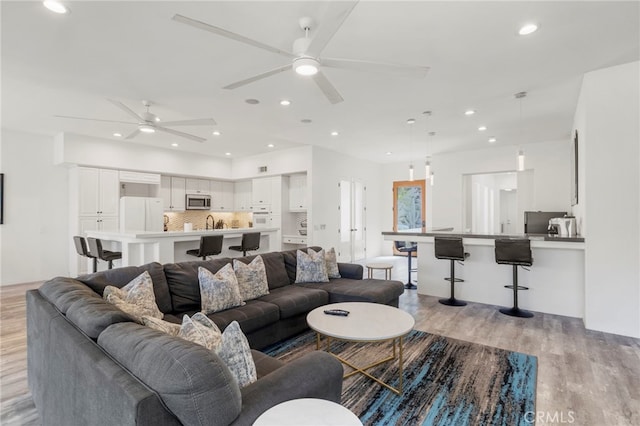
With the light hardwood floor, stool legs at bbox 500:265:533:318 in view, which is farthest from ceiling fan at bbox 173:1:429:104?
stool legs at bbox 500:265:533:318

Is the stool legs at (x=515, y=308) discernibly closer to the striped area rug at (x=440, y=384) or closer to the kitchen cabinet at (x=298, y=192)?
the striped area rug at (x=440, y=384)

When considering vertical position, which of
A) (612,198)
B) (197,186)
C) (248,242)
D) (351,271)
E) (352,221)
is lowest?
(351,271)

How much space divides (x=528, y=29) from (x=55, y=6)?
12.4ft

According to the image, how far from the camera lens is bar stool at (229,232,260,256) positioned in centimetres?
539

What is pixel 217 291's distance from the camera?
2904 millimetres

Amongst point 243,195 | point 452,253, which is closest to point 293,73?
point 452,253

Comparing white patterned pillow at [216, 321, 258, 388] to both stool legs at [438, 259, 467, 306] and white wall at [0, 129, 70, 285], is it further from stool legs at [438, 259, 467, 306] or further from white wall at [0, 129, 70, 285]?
white wall at [0, 129, 70, 285]

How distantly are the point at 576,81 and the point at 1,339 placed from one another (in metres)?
7.17

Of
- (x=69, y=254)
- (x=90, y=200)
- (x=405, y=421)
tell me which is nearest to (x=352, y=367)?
(x=405, y=421)

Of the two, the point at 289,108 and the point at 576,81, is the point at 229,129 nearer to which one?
the point at 289,108

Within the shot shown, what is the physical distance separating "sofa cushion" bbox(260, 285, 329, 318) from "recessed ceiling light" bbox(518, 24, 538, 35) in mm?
3150

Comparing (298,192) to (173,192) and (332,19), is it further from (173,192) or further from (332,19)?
(332,19)

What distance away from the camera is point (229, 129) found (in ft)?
19.1

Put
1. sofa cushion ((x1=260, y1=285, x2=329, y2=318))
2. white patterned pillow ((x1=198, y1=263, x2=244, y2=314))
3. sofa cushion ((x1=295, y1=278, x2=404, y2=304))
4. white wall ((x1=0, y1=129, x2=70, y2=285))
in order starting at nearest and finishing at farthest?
1. white patterned pillow ((x1=198, y1=263, x2=244, y2=314))
2. sofa cushion ((x1=260, y1=285, x2=329, y2=318))
3. sofa cushion ((x1=295, y1=278, x2=404, y2=304))
4. white wall ((x1=0, y1=129, x2=70, y2=285))
